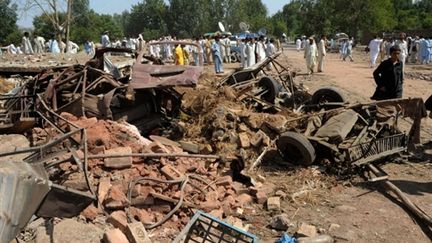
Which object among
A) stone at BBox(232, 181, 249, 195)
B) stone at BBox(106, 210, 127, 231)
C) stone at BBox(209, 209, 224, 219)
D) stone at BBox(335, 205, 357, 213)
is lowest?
stone at BBox(335, 205, 357, 213)

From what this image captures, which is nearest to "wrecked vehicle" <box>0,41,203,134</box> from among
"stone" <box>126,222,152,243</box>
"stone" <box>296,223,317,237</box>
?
"stone" <box>126,222,152,243</box>

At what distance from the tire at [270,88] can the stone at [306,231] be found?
178 inches

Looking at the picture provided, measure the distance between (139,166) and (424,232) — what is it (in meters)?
3.34

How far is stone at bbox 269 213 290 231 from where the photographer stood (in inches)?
195

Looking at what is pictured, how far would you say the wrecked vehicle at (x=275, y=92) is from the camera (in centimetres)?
840

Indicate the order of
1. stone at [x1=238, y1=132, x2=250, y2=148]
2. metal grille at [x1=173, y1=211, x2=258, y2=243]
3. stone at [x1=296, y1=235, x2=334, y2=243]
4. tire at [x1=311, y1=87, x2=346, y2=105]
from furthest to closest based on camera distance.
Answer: tire at [x1=311, y1=87, x2=346, y2=105] → stone at [x1=238, y1=132, x2=250, y2=148] → stone at [x1=296, y1=235, x2=334, y2=243] → metal grille at [x1=173, y1=211, x2=258, y2=243]

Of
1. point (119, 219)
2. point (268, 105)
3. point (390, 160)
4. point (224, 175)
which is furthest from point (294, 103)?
point (119, 219)

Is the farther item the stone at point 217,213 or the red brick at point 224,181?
the red brick at point 224,181

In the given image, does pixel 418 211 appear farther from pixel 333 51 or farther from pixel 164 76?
pixel 333 51

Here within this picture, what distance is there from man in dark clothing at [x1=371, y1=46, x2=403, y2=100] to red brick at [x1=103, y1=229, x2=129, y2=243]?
514 centimetres

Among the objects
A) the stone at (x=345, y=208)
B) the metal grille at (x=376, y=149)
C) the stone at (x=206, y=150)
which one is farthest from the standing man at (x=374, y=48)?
the stone at (x=345, y=208)

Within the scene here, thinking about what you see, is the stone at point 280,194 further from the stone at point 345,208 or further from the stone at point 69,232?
the stone at point 69,232

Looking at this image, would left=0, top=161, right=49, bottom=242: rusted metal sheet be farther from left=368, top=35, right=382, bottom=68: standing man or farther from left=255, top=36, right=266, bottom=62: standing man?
left=368, top=35, right=382, bottom=68: standing man

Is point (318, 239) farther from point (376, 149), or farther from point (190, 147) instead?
point (190, 147)
